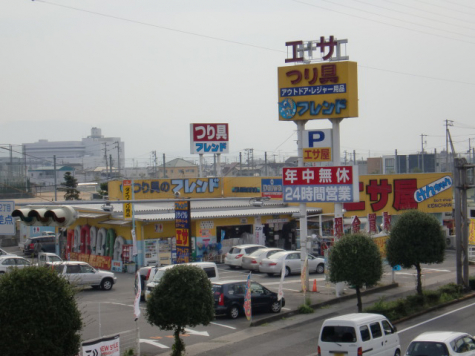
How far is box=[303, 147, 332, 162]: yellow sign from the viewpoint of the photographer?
28844mm

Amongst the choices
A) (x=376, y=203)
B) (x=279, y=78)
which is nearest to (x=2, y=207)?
(x=279, y=78)

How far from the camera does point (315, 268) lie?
3631 cm

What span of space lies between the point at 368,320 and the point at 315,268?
19498 millimetres

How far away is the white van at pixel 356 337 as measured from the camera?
53.4 feet

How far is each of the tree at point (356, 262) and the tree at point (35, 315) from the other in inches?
497

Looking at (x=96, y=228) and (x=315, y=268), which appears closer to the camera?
(x=315, y=268)

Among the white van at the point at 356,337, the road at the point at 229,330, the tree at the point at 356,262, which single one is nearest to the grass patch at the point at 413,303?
the road at the point at 229,330

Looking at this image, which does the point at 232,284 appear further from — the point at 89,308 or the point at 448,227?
the point at 448,227

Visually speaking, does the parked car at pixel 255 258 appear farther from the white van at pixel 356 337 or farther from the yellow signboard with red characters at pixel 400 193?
the white van at pixel 356 337

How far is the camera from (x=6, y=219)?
1808 centimetres

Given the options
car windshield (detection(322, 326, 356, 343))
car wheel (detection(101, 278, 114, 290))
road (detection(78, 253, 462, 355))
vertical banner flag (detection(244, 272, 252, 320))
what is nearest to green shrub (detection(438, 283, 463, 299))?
road (detection(78, 253, 462, 355))

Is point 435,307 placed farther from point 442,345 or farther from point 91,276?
point 91,276

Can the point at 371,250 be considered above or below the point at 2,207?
below

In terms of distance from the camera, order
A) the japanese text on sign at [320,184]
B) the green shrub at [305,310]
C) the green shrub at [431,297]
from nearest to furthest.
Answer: the green shrub at [305,310] → the green shrub at [431,297] → the japanese text on sign at [320,184]
